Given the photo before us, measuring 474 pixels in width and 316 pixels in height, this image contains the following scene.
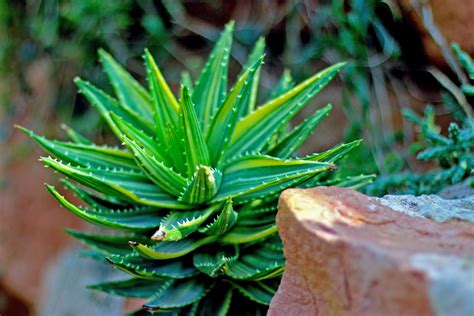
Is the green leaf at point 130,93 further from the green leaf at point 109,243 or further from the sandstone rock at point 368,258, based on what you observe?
the sandstone rock at point 368,258

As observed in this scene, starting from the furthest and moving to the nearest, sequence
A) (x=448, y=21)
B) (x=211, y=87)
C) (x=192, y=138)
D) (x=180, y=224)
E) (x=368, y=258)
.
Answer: (x=448, y=21)
(x=211, y=87)
(x=192, y=138)
(x=180, y=224)
(x=368, y=258)

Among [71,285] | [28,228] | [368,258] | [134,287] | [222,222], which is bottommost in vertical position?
[71,285]

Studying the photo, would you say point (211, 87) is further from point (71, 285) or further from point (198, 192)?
point (71, 285)

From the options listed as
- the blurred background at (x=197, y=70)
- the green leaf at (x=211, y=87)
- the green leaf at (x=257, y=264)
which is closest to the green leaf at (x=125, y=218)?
the green leaf at (x=257, y=264)

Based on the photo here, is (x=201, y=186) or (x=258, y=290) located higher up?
(x=201, y=186)

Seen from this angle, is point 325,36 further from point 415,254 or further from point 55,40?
point 415,254

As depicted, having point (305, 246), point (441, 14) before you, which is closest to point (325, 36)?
point (441, 14)

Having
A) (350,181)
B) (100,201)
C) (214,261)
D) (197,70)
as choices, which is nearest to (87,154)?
(100,201)
